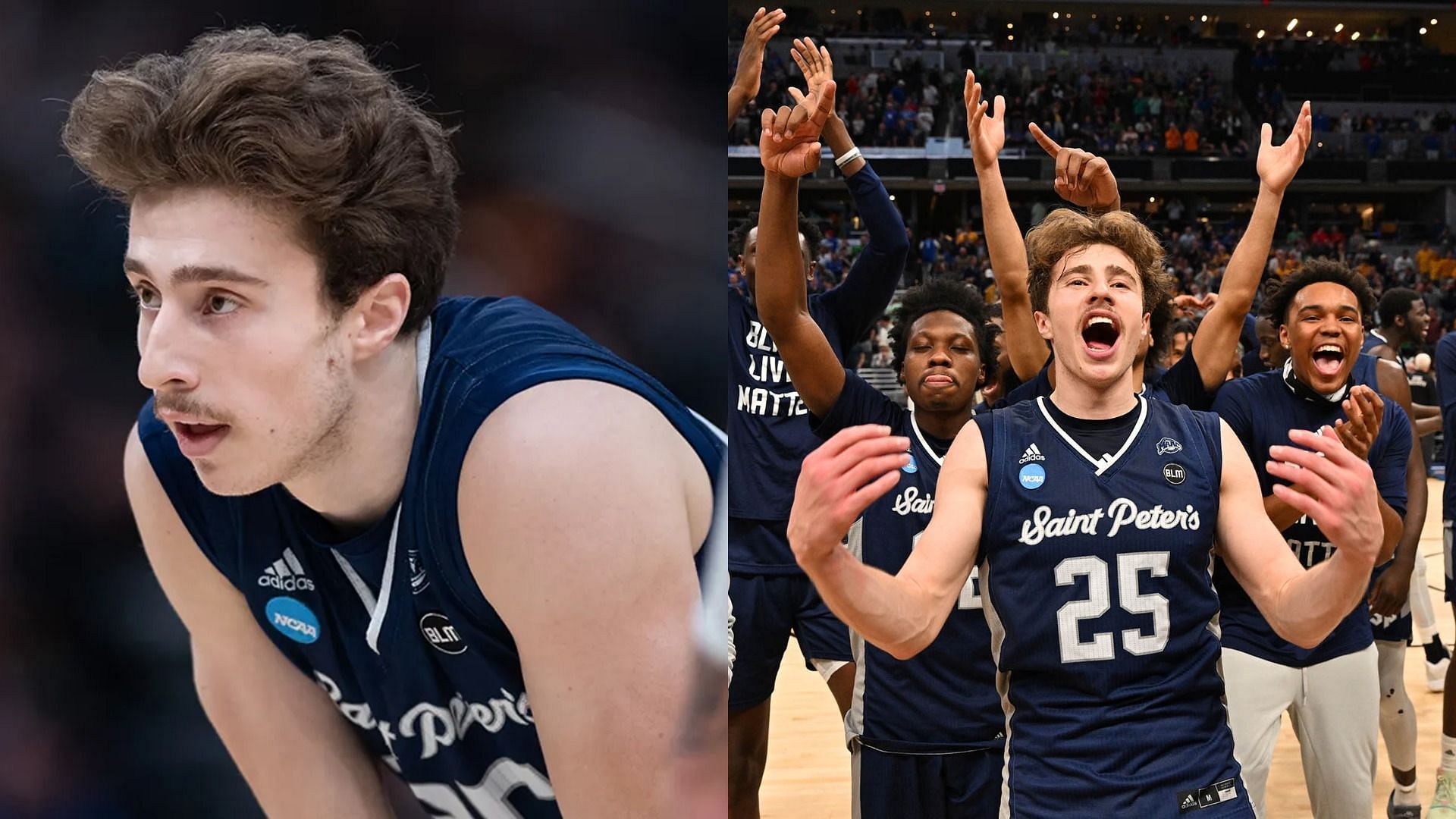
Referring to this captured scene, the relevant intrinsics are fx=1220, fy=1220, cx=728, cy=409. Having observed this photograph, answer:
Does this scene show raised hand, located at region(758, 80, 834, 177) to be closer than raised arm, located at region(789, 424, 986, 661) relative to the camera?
No

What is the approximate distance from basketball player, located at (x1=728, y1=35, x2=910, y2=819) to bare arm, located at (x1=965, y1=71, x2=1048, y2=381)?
488 mm

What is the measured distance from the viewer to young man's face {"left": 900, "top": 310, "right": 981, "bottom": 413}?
9.53 ft

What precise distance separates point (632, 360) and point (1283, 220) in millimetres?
27463

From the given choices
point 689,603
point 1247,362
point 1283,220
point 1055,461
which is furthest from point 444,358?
point 1283,220

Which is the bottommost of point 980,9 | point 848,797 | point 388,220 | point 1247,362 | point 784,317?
point 848,797

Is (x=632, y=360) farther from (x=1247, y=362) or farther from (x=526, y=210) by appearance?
(x=1247, y=362)

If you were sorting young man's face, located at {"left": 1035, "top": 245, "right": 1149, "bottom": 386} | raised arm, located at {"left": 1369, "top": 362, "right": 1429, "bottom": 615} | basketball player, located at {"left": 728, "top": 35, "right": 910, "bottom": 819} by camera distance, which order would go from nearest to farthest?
young man's face, located at {"left": 1035, "top": 245, "right": 1149, "bottom": 386}, basketball player, located at {"left": 728, "top": 35, "right": 910, "bottom": 819}, raised arm, located at {"left": 1369, "top": 362, "right": 1429, "bottom": 615}

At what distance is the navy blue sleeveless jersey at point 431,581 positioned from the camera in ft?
5.21

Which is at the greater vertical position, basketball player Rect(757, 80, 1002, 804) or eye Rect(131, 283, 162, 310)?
eye Rect(131, 283, 162, 310)

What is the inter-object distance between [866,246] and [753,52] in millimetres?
663

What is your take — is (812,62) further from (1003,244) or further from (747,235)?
(747,235)

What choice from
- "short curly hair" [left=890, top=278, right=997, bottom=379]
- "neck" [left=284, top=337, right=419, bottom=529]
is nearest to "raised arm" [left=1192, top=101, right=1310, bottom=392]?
"short curly hair" [left=890, top=278, right=997, bottom=379]

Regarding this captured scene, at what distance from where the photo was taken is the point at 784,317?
109 inches

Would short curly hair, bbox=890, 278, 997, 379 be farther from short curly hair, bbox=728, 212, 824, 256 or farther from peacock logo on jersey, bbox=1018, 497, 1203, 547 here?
peacock logo on jersey, bbox=1018, 497, 1203, 547
